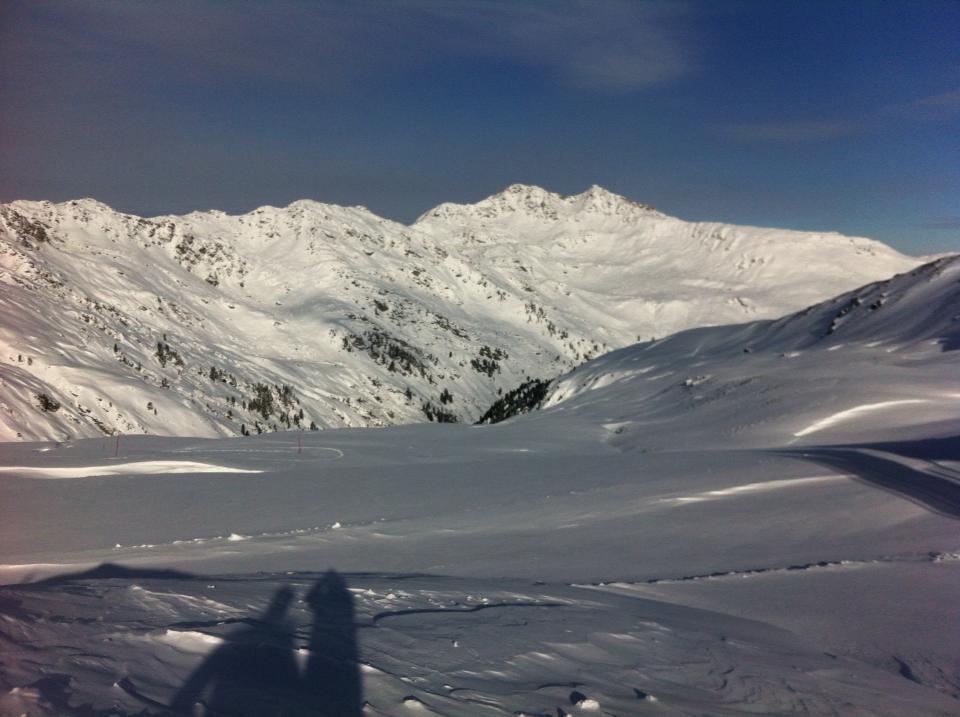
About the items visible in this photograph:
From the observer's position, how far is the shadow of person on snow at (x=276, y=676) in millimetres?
3998

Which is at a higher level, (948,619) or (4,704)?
(4,704)

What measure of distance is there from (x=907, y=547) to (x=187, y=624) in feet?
24.9

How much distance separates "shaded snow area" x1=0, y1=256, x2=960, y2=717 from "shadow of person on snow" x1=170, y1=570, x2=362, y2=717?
22 millimetres

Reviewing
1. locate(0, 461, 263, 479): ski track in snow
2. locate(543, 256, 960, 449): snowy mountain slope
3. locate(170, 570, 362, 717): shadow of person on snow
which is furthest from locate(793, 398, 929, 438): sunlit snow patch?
locate(170, 570, 362, 717): shadow of person on snow

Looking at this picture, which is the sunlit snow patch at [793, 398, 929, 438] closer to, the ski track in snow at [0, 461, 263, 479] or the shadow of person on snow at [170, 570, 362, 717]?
the ski track in snow at [0, 461, 263, 479]

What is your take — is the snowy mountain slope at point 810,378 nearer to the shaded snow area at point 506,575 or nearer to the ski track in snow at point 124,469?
the shaded snow area at point 506,575

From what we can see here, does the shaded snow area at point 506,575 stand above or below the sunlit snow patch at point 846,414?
below

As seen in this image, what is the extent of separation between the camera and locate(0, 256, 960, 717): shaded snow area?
4.59 m

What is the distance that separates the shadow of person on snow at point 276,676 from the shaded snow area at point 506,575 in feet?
0.07

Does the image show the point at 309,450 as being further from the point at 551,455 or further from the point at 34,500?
the point at 34,500

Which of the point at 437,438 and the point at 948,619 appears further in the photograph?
the point at 437,438

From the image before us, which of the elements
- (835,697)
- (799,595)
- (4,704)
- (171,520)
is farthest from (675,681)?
(171,520)

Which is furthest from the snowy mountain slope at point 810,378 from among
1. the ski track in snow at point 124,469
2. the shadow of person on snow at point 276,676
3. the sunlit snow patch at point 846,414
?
the shadow of person on snow at point 276,676

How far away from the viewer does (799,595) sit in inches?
280
